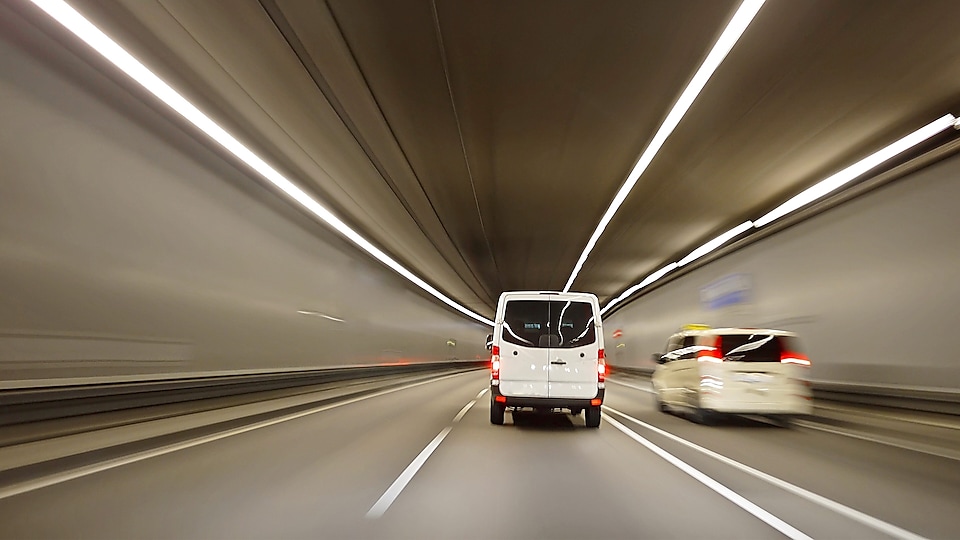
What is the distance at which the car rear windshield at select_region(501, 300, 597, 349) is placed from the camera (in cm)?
1410

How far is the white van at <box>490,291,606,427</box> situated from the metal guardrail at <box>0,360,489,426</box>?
5.39m

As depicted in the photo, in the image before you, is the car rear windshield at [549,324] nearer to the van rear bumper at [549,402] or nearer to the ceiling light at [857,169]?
the van rear bumper at [549,402]

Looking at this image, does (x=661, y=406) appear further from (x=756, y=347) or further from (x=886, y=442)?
(x=886, y=442)

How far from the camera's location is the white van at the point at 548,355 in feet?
45.3

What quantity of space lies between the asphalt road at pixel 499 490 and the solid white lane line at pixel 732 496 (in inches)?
1.1

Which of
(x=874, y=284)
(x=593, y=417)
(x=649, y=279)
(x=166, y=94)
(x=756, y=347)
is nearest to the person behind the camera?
(x=166, y=94)

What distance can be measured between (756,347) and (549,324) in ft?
13.9

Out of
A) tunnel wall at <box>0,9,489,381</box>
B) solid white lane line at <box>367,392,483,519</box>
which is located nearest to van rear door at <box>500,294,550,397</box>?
solid white lane line at <box>367,392,483,519</box>

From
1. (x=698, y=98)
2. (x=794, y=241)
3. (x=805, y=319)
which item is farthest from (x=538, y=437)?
(x=794, y=241)

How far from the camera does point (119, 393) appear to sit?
10406 mm

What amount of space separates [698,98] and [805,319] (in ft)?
29.9

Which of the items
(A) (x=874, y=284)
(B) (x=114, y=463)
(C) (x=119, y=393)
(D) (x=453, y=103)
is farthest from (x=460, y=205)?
(B) (x=114, y=463)

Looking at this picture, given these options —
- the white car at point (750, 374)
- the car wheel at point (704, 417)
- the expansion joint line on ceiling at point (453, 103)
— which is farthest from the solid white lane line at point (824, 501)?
the expansion joint line on ceiling at point (453, 103)

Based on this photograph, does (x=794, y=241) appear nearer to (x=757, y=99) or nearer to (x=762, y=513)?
(x=757, y=99)
